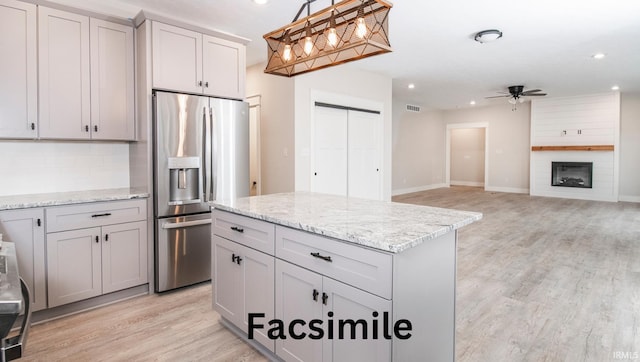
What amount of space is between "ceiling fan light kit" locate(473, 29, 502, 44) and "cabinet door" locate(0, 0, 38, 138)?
13.7 feet

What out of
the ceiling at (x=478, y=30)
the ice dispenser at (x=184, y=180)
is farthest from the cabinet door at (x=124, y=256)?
the ceiling at (x=478, y=30)

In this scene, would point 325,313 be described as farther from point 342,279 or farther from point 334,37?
point 334,37

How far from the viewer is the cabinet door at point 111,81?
301 centimetres

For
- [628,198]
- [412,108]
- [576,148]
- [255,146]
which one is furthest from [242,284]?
[628,198]

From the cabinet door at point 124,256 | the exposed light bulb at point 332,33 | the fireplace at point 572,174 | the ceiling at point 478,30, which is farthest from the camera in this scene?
the fireplace at point 572,174

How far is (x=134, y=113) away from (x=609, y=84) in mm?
8498

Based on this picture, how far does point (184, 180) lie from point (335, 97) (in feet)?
9.25

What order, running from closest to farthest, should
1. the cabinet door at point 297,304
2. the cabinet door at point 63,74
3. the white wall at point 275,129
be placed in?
the cabinet door at point 297,304
the cabinet door at point 63,74
the white wall at point 275,129

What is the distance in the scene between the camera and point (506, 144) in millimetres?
10281

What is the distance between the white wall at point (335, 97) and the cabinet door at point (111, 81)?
2.05 meters

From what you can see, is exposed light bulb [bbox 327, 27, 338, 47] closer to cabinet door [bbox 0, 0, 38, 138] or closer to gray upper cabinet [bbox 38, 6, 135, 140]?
gray upper cabinet [bbox 38, 6, 135, 140]

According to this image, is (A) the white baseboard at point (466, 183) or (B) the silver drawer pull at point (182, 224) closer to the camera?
(B) the silver drawer pull at point (182, 224)

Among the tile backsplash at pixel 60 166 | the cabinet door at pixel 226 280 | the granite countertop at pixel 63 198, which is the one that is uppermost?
the tile backsplash at pixel 60 166

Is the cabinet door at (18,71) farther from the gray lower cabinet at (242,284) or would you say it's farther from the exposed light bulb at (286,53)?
the exposed light bulb at (286,53)
